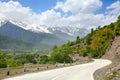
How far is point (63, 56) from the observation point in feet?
352

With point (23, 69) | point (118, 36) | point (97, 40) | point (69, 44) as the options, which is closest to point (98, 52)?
point (97, 40)

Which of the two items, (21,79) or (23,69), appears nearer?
(21,79)

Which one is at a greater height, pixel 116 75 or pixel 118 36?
pixel 118 36

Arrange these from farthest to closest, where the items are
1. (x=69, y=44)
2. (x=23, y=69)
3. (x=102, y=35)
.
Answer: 1. (x=69, y=44)
2. (x=102, y=35)
3. (x=23, y=69)

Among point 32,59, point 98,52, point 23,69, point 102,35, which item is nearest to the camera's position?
point 23,69

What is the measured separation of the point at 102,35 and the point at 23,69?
369 ft

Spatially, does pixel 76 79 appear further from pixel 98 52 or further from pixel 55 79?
pixel 98 52

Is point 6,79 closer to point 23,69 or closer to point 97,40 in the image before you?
point 23,69

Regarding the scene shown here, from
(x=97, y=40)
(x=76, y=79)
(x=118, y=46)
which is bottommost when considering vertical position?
(x=76, y=79)

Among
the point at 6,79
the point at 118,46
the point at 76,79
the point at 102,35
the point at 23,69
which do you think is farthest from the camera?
the point at 102,35

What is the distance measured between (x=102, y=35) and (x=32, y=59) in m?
35.5

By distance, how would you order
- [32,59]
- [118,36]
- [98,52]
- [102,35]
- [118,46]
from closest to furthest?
[118,46] < [118,36] < [98,52] < [32,59] < [102,35]

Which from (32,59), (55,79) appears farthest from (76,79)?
(32,59)

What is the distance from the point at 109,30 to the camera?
5561 inches
